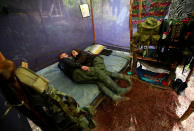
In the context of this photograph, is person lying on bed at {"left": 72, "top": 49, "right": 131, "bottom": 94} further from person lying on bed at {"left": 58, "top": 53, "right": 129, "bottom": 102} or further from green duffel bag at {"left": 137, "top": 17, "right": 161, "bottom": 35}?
green duffel bag at {"left": 137, "top": 17, "right": 161, "bottom": 35}

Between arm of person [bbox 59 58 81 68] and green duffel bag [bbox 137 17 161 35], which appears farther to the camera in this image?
arm of person [bbox 59 58 81 68]

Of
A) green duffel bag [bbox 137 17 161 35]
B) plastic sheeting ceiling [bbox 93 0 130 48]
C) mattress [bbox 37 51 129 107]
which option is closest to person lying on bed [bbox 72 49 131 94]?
mattress [bbox 37 51 129 107]

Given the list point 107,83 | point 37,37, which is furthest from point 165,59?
point 37,37

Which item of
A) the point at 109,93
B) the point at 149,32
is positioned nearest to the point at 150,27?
the point at 149,32

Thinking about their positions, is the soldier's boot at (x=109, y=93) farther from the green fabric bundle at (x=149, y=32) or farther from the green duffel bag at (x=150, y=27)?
the green duffel bag at (x=150, y=27)

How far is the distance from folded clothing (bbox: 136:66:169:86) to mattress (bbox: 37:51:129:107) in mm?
415

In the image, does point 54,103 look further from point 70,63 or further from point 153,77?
point 153,77

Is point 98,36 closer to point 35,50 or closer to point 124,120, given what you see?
point 35,50

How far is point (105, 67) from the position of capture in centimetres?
194

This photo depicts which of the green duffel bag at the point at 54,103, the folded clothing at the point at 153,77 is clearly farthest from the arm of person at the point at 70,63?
the folded clothing at the point at 153,77

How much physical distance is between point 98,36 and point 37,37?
1690 millimetres

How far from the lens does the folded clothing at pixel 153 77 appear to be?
1912 millimetres

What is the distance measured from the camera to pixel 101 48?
270cm

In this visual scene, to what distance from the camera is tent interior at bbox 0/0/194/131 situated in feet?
2.61
